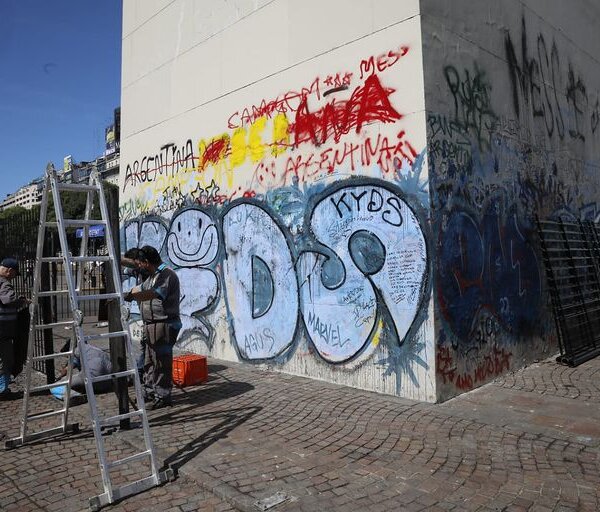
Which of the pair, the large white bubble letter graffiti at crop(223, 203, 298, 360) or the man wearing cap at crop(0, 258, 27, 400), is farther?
the large white bubble letter graffiti at crop(223, 203, 298, 360)

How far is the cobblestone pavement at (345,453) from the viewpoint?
345 cm

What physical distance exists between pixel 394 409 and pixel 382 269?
59.1 inches

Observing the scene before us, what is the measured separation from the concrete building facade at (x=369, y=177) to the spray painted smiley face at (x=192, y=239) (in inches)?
1.3

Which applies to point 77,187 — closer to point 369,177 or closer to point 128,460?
point 128,460

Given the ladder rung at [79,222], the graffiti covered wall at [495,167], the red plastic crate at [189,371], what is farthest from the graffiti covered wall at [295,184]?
the ladder rung at [79,222]

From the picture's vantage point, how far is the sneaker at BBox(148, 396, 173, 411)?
18.2 ft

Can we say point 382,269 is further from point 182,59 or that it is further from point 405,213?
point 182,59

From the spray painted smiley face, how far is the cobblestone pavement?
2.68 meters

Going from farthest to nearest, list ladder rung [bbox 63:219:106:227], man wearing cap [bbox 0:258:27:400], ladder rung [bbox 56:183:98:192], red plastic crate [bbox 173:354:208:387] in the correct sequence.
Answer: red plastic crate [bbox 173:354:208:387] → man wearing cap [bbox 0:258:27:400] → ladder rung [bbox 56:183:98:192] → ladder rung [bbox 63:219:106:227]

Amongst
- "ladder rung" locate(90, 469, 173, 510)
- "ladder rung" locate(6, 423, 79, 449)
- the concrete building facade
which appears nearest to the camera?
"ladder rung" locate(90, 469, 173, 510)

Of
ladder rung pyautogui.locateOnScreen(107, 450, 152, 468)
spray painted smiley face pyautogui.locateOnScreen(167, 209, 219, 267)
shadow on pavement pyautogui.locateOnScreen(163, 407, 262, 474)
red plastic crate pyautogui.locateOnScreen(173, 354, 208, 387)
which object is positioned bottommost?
shadow on pavement pyautogui.locateOnScreen(163, 407, 262, 474)

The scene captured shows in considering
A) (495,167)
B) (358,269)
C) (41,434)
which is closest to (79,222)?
(41,434)

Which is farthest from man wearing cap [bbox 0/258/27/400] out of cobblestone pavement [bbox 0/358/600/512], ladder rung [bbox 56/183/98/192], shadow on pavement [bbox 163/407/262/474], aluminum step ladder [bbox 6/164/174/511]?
shadow on pavement [bbox 163/407/262/474]

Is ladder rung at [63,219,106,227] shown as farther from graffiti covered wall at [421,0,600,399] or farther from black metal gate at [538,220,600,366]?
black metal gate at [538,220,600,366]
